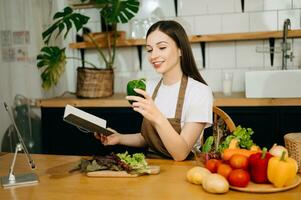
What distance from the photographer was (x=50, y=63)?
288 cm

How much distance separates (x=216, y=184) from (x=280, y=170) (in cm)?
20

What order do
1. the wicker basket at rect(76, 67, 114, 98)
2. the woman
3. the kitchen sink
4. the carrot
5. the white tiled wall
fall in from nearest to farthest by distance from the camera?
the carrot
the woman
the kitchen sink
the wicker basket at rect(76, 67, 114, 98)
the white tiled wall

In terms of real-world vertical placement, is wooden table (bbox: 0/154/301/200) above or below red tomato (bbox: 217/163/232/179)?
below

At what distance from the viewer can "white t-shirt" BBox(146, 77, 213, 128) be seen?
173 centimetres

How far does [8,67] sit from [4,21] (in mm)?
324

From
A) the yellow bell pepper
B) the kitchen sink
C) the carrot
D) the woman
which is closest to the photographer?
the yellow bell pepper

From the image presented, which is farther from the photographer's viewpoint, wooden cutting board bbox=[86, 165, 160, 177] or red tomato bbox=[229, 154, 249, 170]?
wooden cutting board bbox=[86, 165, 160, 177]

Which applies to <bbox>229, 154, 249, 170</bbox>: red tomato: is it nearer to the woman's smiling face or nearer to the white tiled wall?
the woman's smiling face

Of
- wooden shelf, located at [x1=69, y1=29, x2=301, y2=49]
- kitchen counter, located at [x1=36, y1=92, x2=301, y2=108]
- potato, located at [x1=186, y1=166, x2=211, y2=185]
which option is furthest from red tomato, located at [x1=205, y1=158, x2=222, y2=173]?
wooden shelf, located at [x1=69, y1=29, x2=301, y2=49]

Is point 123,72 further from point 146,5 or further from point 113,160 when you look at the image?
point 113,160

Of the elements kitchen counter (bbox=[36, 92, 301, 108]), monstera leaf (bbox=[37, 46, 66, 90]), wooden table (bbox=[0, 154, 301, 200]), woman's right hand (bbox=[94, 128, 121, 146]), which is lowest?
wooden table (bbox=[0, 154, 301, 200])

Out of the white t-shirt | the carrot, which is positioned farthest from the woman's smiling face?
the carrot

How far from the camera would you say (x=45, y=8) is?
314 cm

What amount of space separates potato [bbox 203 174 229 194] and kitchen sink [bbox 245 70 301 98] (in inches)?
62.2
